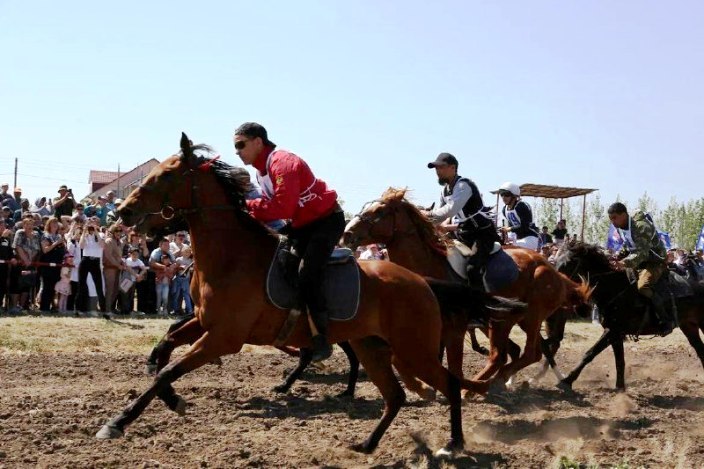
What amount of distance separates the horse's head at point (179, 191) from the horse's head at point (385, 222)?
105 inches

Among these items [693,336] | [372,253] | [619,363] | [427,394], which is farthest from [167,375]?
[372,253]

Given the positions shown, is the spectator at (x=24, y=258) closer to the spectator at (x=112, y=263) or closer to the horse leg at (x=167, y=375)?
the spectator at (x=112, y=263)

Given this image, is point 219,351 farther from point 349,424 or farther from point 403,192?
point 403,192

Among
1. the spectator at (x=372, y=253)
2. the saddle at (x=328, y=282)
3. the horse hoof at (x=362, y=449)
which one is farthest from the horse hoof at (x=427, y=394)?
the spectator at (x=372, y=253)

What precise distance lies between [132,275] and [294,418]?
9503 millimetres

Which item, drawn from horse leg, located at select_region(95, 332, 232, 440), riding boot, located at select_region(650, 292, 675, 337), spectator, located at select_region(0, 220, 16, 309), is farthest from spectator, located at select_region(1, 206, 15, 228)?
riding boot, located at select_region(650, 292, 675, 337)

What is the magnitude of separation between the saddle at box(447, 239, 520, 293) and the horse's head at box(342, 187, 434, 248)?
0.47 metres

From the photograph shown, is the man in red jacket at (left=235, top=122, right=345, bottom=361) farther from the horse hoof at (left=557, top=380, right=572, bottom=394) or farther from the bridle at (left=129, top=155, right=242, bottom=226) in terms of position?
the horse hoof at (left=557, top=380, right=572, bottom=394)

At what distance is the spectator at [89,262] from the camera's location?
52.4 ft

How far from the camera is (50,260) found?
15.9 metres

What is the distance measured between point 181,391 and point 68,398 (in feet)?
3.99

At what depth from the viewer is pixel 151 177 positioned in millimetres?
6621

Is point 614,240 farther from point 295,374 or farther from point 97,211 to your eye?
point 97,211

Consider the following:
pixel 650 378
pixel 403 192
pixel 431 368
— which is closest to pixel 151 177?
pixel 431 368
